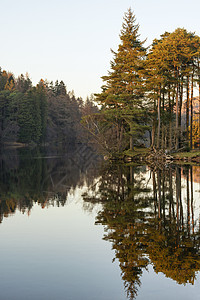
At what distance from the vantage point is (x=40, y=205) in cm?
1513

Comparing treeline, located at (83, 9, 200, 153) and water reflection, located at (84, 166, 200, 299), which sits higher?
treeline, located at (83, 9, 200, 153)

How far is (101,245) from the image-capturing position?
925 cm

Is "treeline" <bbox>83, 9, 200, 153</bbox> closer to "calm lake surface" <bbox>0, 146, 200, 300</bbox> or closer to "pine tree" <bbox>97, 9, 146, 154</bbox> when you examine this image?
"pine tree" <bbox>97, 9, 146, 154</bbox>

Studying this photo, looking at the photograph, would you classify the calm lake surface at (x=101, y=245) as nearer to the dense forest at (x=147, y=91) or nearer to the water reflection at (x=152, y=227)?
the water reflection at (x=152, y=227)

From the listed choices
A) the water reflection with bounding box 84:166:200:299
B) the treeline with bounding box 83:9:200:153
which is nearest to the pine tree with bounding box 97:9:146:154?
the treeline with bounding box 83:9:200:153

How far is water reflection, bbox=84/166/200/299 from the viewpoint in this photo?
7.45 meters

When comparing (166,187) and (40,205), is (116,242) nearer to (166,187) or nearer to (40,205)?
(40,205)

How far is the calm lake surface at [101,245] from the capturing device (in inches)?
259

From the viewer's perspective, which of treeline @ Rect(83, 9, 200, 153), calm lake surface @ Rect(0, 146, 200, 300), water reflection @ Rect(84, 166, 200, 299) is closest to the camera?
calm lake surface @ Rect(0, 146, 200, 300)

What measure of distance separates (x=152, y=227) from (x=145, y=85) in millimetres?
29760

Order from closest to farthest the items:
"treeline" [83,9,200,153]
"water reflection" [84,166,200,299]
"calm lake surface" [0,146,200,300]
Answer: "calm lake surface" [0,146,200,300] < "water reflection" [84,166,200,299] < "treeline" [83,9,200,153]

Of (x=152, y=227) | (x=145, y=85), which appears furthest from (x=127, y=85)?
(x=152, y=227)

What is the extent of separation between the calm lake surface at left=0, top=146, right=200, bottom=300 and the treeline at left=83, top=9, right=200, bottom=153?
21.4m

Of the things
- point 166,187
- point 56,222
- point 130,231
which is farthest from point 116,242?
point 166,187
